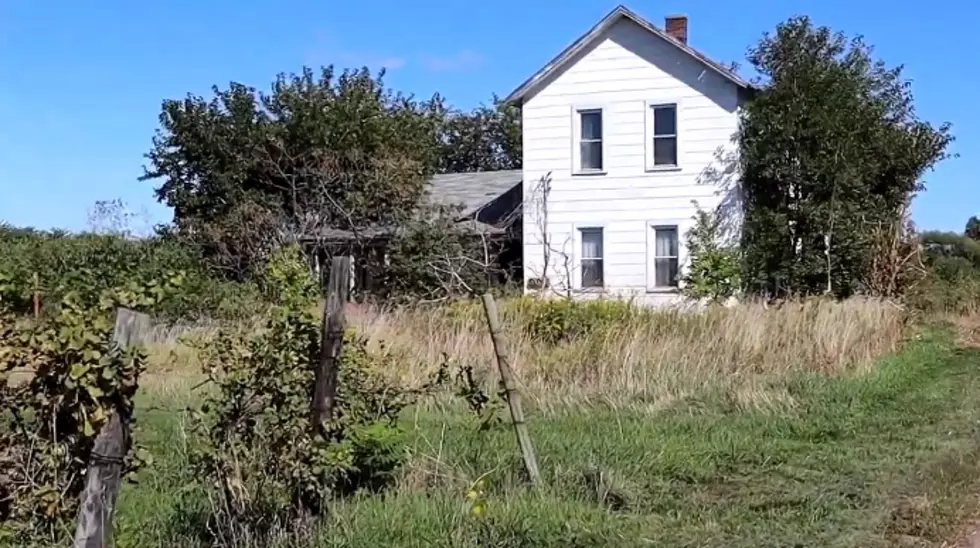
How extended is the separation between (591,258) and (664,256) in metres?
1.89

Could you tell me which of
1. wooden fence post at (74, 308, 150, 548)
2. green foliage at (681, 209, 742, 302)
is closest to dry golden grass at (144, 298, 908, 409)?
wooden fence post at (74, 308, 150, 548)

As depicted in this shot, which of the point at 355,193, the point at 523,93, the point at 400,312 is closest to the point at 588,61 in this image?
the point at 523,93

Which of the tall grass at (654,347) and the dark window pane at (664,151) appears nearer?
the tall grass at (654,347)

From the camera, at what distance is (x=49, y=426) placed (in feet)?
17.3

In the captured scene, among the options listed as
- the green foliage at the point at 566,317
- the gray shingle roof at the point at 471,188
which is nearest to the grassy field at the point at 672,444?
the green foliage at the point at 566,317

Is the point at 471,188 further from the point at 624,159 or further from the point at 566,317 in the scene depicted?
the point at 566,317

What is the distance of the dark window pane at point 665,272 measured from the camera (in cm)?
2714

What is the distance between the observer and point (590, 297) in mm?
27188

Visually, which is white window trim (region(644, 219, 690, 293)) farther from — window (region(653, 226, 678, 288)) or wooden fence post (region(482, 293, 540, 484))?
wooden fence post (region(482, 293, 540, 484))

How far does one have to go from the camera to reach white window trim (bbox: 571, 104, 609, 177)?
90.0ft

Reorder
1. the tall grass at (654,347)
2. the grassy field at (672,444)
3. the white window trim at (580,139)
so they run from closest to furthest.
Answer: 1. the grassy field at (672,444)
2. the tall grass at (654,347)
3. the white window trim at (580,139)

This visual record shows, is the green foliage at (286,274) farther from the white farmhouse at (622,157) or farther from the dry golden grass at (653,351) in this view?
the white farmhouse at (622,157)

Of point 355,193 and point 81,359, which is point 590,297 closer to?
point 355,193

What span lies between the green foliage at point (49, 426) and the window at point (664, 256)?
22749 mm
